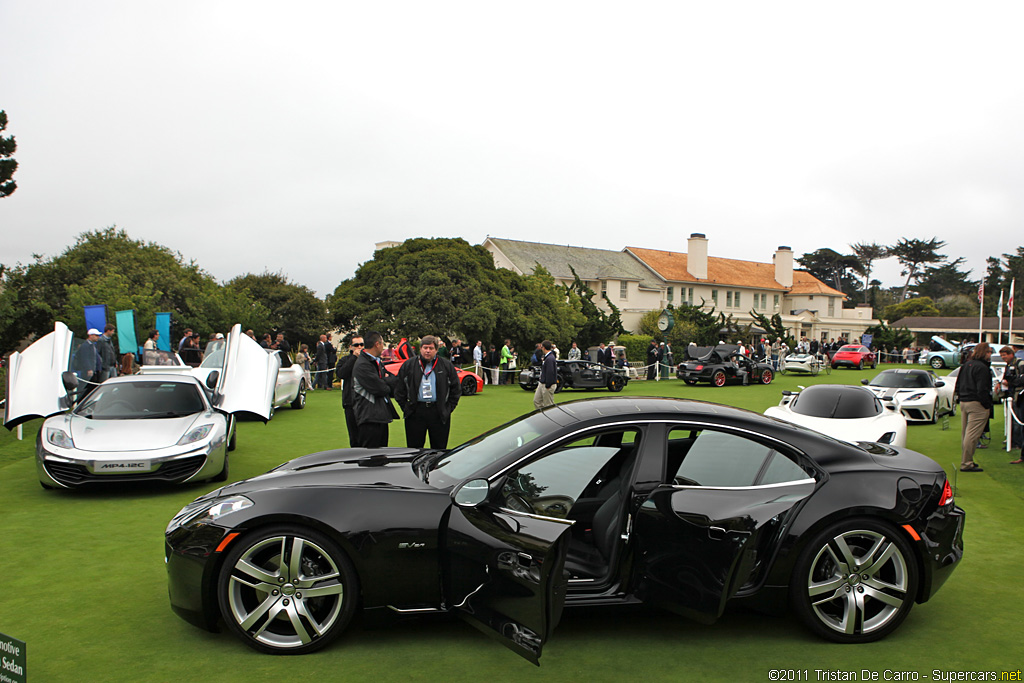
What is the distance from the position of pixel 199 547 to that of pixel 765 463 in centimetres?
329

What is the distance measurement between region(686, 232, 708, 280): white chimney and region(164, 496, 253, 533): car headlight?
193 ft

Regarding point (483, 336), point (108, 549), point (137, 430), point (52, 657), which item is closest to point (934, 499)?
point (52, 657)

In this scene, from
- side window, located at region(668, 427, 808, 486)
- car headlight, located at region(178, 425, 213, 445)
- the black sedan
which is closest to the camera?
the black sedan

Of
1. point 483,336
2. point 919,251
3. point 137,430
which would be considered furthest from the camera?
point 919,251

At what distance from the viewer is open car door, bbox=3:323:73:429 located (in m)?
9.02

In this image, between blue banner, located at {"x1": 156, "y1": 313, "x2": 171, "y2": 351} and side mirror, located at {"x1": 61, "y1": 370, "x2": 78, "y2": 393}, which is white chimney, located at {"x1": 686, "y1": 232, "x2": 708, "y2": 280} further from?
side mirror, located at {"x1": 61, "y1": 370, "x2": 78, "y2": 393}

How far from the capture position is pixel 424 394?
7.51 meters

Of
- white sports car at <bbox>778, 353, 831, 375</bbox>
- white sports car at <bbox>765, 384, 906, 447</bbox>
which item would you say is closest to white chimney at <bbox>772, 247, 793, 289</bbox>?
white sports car at <bbox>778, 353, 831, 375</bbox>

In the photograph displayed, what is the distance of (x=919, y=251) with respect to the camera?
322 ft

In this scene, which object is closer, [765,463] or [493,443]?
[765,463]

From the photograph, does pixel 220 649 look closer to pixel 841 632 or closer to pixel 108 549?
pixel 108 549

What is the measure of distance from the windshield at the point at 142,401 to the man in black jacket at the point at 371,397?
2.54 metres

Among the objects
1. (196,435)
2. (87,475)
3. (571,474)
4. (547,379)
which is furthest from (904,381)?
(87,475)

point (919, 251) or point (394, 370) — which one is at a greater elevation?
point (919, 251)
